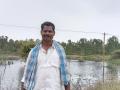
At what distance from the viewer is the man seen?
3.76 m

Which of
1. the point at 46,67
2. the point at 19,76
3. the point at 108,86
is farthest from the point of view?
the point at 108,86

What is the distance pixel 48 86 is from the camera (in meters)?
3.73

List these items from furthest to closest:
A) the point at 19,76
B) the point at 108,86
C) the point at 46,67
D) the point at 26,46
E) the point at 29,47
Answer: the point at 26,46, the point at 29,47, the point at 108,86, the point at 19,76, the point at 46,67

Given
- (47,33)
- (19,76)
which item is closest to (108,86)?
(19,76)

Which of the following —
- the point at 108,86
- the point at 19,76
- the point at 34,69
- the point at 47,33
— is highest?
the point at 47,33

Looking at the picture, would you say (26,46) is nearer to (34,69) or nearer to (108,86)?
(108,86)

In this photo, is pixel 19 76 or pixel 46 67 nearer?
pixel 46 67

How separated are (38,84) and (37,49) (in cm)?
36

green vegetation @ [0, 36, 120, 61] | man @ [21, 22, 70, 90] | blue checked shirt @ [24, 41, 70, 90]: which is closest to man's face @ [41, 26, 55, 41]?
man @ [21, 22, 70, 90]

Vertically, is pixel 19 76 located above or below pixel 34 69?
below

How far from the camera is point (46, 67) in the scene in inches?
148

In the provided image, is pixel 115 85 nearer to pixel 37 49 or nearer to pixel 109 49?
pixel 37 49

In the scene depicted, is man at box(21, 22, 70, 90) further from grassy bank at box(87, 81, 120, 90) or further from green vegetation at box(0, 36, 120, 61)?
green vegetation at box(0, 36, 120, 61)

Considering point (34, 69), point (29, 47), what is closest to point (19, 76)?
point (29, 47)
